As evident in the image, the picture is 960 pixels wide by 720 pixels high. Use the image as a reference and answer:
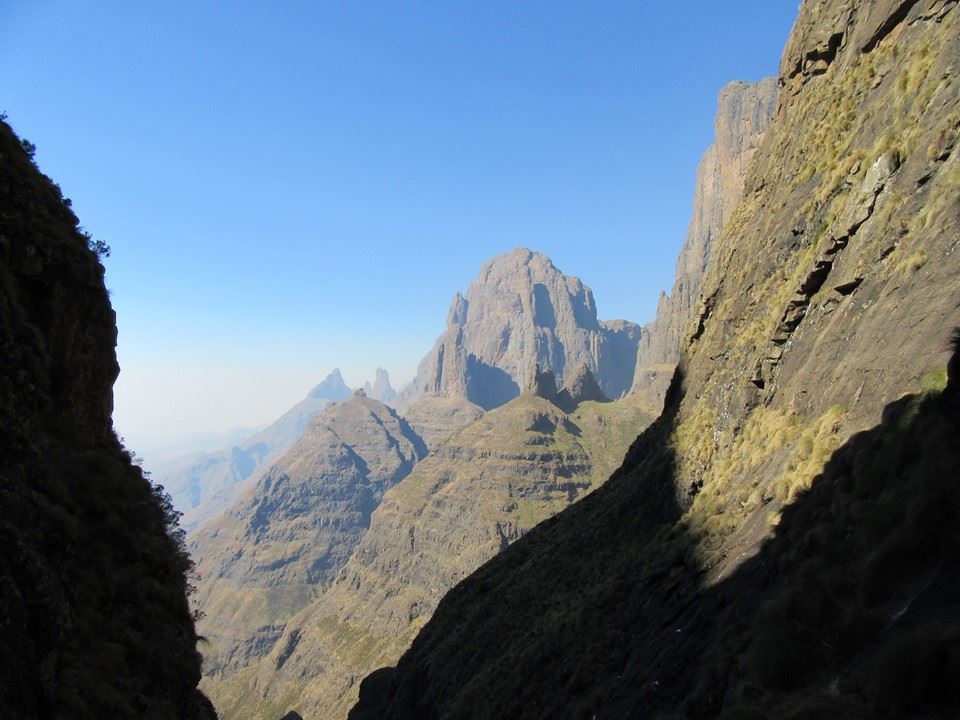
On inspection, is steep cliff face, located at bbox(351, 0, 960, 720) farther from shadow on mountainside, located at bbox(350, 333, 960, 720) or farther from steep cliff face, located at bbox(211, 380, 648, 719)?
steep cliff face, located at bbox(211, 380, 648, 719)

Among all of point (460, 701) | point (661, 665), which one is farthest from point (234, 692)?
point (661, 665)

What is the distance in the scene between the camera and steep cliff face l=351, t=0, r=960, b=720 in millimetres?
7227

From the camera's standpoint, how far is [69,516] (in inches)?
527

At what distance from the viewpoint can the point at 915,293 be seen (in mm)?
13828

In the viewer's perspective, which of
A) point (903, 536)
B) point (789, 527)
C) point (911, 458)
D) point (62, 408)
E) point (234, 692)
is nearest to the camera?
point (903, 536)

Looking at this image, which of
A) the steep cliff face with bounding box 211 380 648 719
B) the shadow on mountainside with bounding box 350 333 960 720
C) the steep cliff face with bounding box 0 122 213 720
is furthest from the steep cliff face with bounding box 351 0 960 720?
the steep cliff face with bounding box 211 380 648 719

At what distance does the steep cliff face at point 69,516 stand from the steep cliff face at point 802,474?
419 inches

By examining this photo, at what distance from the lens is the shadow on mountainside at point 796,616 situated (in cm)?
599

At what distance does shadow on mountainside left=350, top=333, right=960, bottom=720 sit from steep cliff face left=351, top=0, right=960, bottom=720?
4 cm

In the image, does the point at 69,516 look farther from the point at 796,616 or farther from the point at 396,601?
the point at 396,601

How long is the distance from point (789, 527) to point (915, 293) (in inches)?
265

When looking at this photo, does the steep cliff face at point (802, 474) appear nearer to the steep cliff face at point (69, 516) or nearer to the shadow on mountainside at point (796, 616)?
the shadow on mountainside at point (796, 616)

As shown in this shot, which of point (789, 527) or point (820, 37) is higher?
point (820, 37)

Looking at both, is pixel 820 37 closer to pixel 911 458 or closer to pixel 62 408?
pixel 911 458
